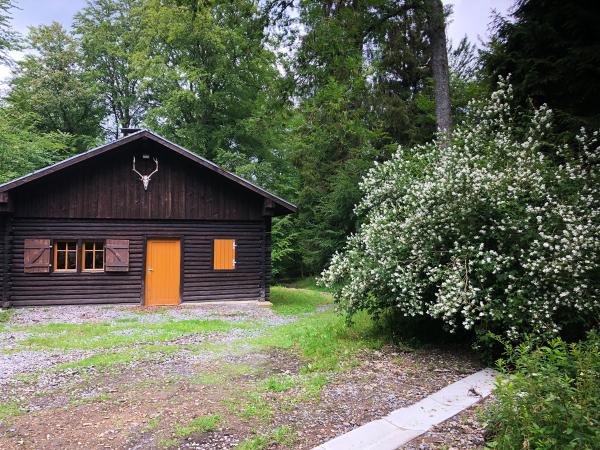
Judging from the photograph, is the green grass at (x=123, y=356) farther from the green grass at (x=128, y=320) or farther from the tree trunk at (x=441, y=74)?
the tree trunk at (x=441, y=74)

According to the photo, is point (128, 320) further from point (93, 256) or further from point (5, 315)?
point (93, 256)

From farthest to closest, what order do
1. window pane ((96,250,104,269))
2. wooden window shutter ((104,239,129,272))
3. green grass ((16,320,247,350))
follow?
window pane ((96,250,104,269)) < wooden window shutter ((104,239,129,272)) < green grass ((16,320,247,350))

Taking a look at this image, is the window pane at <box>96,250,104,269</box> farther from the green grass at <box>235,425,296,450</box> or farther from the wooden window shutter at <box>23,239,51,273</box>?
the green grass at <box>235,425,296,450</box>

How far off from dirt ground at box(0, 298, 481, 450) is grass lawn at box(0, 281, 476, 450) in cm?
2

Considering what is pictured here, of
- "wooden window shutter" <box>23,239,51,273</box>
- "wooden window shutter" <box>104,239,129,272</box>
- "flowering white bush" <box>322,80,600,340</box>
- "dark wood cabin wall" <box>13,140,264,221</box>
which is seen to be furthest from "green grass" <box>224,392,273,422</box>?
"wooden window shutter" <box>23,239,51,273</box>

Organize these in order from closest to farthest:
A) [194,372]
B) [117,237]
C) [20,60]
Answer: [194,372], [117,237], [20,60]

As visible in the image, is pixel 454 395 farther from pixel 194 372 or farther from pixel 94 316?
pixel 94 316

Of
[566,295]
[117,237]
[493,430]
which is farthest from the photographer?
[117,237]

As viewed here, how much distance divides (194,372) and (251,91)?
77.5 ft

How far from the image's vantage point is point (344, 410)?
16.2ft

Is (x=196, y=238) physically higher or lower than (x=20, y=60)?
lower

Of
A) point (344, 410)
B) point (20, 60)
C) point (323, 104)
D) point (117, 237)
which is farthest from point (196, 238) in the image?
point (20, 60)

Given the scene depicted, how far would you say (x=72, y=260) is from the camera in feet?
46.1

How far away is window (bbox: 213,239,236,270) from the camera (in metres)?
15.3
